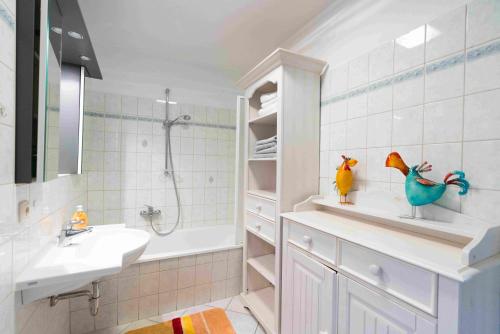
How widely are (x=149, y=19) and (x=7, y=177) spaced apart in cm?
147

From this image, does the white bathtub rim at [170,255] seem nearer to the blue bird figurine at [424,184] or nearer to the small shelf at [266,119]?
the small shelf at [266,119]

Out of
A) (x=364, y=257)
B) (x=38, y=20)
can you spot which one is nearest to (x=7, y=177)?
(x=38, y=20)

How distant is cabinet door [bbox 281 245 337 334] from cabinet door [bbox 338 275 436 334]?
0.05 metres

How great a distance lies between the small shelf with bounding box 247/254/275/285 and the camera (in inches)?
62.9

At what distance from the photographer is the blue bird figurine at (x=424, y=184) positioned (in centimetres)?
86

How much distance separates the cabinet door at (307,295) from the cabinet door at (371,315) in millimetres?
53

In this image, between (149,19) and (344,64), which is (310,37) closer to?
(344,64)

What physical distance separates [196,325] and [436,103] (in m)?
2.02

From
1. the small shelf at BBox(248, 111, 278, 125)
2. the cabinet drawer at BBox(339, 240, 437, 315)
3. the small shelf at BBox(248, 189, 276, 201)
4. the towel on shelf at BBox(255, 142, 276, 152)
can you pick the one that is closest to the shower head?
the small shelf at BBox(248, 111, 278, 125)

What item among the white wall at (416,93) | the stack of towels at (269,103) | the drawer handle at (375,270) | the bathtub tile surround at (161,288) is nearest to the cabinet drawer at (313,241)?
the drawer handle at (375,270)

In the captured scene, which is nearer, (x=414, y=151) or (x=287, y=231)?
(x=414, y=151)

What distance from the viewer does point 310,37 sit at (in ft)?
5.42

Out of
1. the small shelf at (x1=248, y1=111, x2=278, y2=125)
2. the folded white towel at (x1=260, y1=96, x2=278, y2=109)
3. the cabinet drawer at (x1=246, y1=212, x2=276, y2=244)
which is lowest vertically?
the cabinet drawer at (x1=246, y1=212, x2=276, y2=244)

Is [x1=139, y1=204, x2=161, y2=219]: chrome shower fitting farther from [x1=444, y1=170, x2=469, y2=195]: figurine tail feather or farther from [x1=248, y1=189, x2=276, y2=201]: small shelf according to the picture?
[x1=444, y1=170, x2=469, y2=195]: figurine tail feather
